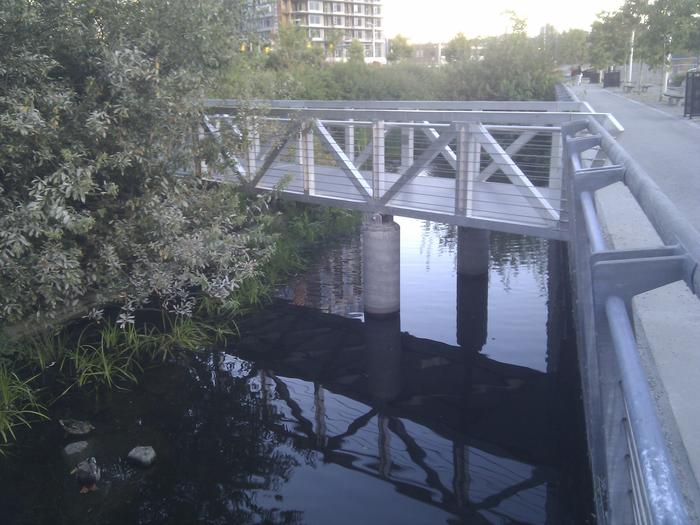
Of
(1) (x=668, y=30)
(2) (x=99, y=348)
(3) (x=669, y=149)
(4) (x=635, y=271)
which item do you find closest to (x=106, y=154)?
(2) (x=99, y=348)

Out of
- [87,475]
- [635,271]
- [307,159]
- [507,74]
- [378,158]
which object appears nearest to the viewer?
[635,271]

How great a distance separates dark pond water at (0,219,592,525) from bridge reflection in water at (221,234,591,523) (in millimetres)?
18

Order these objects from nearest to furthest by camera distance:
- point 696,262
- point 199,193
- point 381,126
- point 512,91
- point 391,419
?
point 696,262
point 391,419
point 199,193
point 381,126
point 512,91

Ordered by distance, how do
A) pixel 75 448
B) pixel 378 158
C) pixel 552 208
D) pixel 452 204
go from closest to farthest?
pixel 75 448 < pixel 552 208 < pixel 378 158 < pixel 452 204

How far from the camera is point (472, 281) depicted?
1098cm

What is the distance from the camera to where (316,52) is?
1230 inches

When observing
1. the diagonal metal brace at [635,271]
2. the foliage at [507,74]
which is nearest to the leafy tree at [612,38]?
the foliage at [507,74]

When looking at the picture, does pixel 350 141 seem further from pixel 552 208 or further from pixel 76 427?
pixel 76 427

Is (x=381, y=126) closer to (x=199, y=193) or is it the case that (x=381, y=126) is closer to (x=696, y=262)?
(x=199, y=193)

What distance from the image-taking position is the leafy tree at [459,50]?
2861cm

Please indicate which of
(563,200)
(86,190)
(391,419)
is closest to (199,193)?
(86,190)

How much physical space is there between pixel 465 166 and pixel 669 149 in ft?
18.5

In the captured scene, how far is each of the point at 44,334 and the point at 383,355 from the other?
3.93m

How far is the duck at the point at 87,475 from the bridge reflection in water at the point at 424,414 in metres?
1.56
